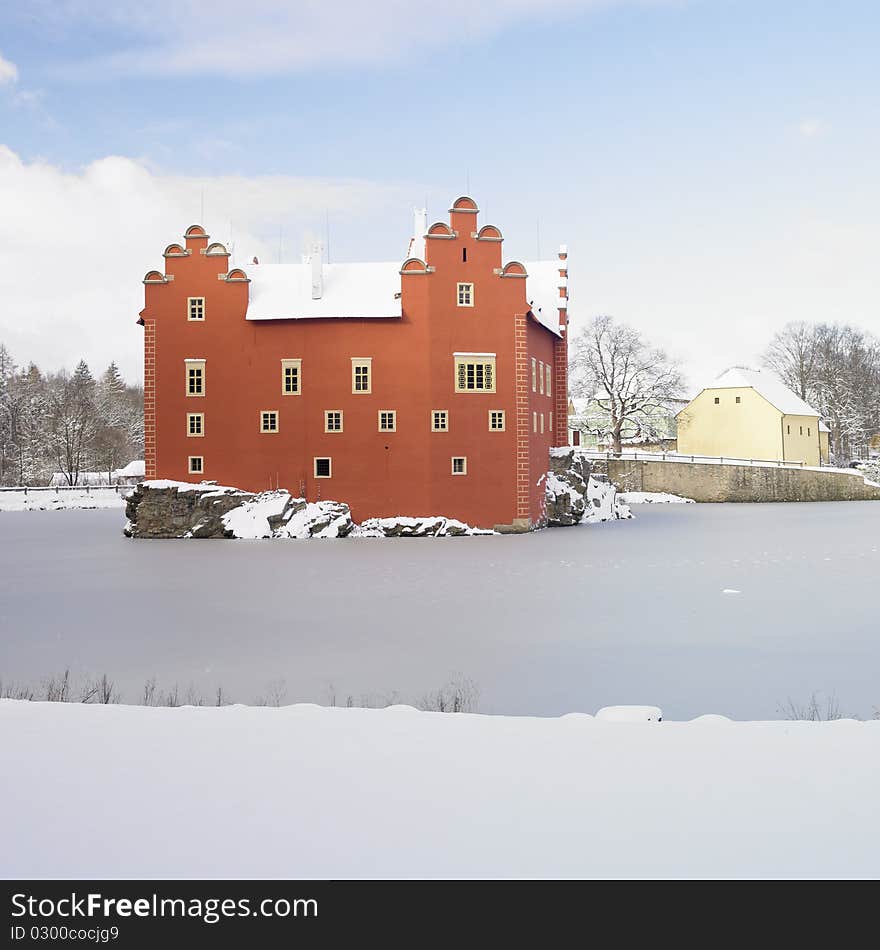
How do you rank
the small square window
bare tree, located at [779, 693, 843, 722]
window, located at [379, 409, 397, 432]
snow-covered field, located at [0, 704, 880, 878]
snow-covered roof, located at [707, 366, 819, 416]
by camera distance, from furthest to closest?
snow-covered roof, located at [707, 366, 819, 416], window, located at [379, 409, 397, 432], the small square window, bare tree, located at [779, 693, 843, 722], snow-covered field, located at [0, 704, 880, 878]

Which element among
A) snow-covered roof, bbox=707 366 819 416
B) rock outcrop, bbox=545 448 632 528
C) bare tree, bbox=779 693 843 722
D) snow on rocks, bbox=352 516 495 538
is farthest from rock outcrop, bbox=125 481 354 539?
snow-covered roof, bbox=707 366 819 416

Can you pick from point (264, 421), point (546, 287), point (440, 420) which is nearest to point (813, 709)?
point (440, 420)

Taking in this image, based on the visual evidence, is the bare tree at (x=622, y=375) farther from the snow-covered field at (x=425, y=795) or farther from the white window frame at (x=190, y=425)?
the snow-covered field at (x=425, y=795)

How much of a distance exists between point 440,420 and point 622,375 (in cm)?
3975

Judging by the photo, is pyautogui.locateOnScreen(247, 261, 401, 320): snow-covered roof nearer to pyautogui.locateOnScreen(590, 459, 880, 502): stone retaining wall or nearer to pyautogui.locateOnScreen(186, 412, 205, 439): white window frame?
pyautogui.locateOnScreen(186, 412, 205, 439): white window frame

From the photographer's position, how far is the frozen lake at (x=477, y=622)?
472 inches

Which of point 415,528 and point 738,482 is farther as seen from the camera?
point 738,482

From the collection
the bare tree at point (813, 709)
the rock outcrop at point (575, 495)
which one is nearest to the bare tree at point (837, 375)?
the rock outcrop at point (575, 495)

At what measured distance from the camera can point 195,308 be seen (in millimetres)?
41688

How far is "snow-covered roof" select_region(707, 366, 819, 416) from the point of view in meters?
76.2

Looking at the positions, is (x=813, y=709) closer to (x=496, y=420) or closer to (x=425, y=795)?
(x=425, y=795)

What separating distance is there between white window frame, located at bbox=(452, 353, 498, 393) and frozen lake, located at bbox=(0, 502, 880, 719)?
9.66m
